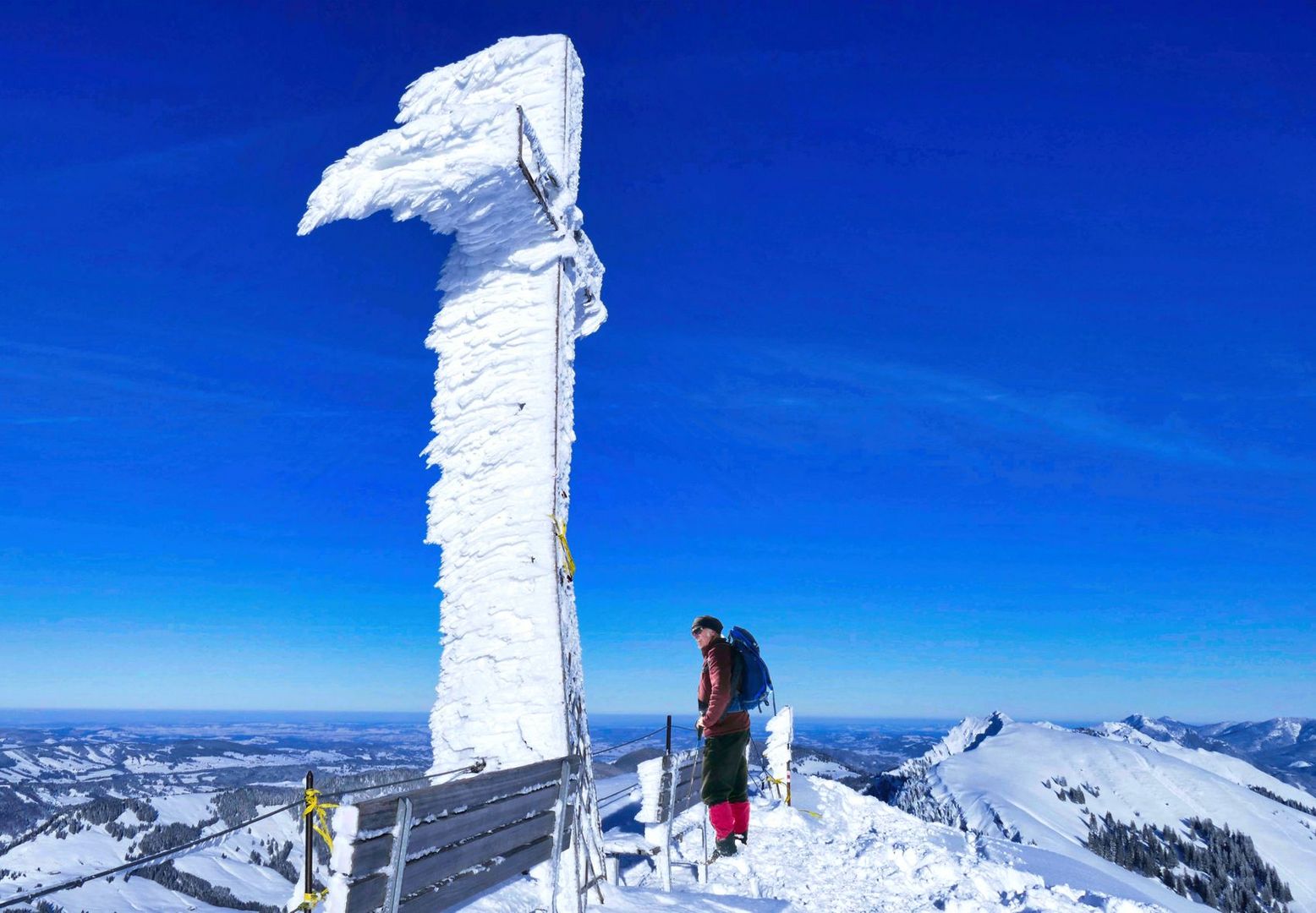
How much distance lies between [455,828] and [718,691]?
10.0 ft

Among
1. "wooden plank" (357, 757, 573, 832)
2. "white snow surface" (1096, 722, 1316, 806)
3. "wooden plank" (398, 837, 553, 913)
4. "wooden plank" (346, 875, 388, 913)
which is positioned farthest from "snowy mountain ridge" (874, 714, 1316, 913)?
"wooden plank" (346, 875, 388, 913)

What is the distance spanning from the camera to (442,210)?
6727 mm

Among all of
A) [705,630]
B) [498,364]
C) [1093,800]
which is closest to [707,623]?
[705,630]

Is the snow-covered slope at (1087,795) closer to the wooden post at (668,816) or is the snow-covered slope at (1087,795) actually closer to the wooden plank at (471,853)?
the wooden post at (668,816)

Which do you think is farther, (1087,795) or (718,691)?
(1087,795)

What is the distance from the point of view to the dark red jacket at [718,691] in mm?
6766

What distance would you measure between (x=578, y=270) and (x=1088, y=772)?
30.3 metres

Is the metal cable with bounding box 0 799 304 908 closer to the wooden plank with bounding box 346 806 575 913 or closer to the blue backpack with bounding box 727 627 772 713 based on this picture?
the wooden plank with bounding box 346 806 575 913

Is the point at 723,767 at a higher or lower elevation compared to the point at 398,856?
lower

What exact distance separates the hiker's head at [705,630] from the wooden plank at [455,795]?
2.12 m

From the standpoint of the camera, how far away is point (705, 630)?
714 centimetres

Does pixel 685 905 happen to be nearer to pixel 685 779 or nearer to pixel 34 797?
pixel 685 779

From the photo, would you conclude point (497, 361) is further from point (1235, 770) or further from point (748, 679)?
point (1235, 770)

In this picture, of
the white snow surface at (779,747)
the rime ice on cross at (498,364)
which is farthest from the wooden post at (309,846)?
the white snow surface at (779,747)
